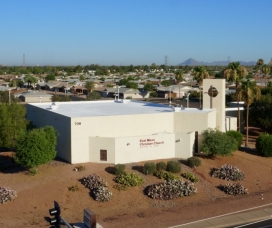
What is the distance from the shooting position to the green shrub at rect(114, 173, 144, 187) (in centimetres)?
2855

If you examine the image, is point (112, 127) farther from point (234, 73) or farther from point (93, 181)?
point (234, 73)

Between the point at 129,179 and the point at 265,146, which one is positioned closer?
the point at 129,179

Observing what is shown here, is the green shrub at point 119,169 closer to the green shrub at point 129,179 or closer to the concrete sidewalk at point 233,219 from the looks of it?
the green shrub at point 129,179

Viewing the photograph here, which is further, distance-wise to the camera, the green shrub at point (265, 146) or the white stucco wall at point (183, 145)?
the green shrub at point (265, 146)

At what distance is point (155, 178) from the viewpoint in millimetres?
30078

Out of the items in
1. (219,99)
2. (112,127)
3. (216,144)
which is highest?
(219,99)

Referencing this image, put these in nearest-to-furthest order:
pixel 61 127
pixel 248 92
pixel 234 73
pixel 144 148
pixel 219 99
→ 1. pixel 144 148
2. pixel 61 127
3. pixel 219 99
4. pixel 248 92
5. pixel 234 73

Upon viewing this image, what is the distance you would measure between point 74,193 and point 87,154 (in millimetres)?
5690

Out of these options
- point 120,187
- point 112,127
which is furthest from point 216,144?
point 120,187

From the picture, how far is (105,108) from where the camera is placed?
41.6 meters

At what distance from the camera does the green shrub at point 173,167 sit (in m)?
30.8

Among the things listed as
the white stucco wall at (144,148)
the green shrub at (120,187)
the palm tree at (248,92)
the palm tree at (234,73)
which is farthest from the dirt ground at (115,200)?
the palm tree at (234,73)

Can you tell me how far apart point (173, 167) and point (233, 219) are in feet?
24.8

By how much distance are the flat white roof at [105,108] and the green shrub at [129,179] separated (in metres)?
7.52
